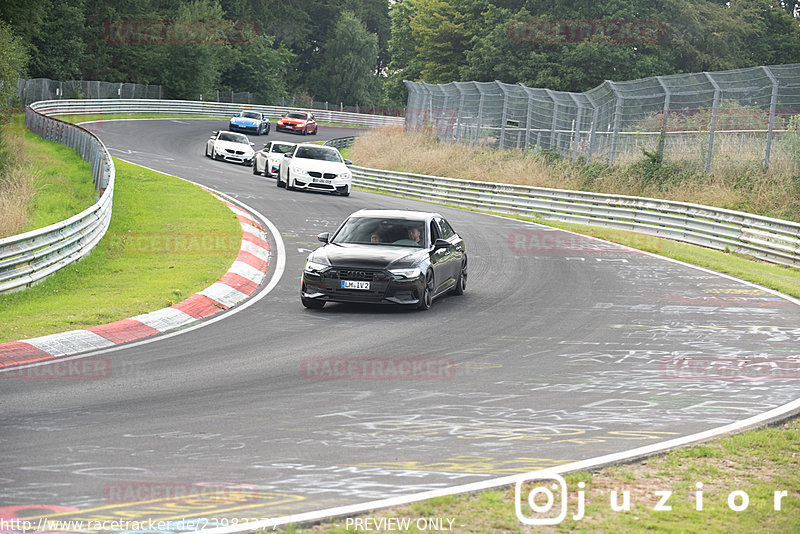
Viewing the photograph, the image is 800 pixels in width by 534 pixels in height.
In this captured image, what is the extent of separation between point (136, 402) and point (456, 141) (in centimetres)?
3559

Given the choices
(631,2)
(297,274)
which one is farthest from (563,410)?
(631,2)

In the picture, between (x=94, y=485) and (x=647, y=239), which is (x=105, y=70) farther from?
(x=94, y=485)

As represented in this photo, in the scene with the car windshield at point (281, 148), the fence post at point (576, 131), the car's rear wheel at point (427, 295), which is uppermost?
the fence post at point (576, 131)

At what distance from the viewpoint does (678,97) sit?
1134 inches

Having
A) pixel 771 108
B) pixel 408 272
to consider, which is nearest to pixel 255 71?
pixel 771 108

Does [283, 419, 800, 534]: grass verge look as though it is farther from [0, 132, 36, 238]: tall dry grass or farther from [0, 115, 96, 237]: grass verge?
[0, 115, 96, 237]: grass verge

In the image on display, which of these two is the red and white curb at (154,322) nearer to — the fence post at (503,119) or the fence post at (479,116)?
the fence post at (503,119)

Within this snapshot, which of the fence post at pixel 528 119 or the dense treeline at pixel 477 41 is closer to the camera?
the fence post at pixel 528 119

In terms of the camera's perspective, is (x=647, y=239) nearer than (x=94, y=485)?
No

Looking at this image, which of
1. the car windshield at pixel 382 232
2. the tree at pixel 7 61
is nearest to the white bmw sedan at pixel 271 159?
the tree at pixel 7 61

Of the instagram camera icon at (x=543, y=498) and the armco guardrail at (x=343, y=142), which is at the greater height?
the instagram camera icon at (x=543, y=498)

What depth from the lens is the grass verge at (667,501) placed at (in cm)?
566

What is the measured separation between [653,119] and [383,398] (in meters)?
23.8

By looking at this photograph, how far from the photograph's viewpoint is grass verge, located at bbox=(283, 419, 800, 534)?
5.66 meters
